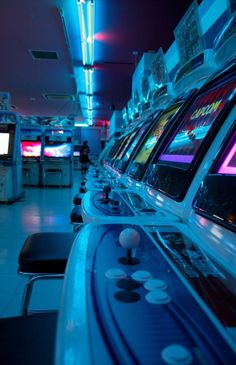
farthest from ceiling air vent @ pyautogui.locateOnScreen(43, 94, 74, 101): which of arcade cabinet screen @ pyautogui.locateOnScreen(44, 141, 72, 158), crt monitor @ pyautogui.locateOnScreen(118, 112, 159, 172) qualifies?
crt monitor @ pyautogui.locateOnScreen(118, 112, 159, 172)

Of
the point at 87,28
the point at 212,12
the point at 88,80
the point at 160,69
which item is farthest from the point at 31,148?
the point at 212,12

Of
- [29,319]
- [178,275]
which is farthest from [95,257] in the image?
[29,319]

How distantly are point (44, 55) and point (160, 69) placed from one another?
5793 millimetres

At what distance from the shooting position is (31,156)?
31.6 ft

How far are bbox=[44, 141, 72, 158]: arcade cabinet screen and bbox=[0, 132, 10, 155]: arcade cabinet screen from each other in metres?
3.11

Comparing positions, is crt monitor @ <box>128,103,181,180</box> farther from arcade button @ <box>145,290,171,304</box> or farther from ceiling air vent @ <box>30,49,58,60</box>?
ceiling air vent @ <box>30,49,58,60</box>

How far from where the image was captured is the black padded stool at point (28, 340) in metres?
0.84

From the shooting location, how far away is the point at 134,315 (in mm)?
442

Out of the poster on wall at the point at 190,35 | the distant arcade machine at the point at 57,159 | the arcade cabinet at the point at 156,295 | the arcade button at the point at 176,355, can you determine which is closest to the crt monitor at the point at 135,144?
the poster on wall at the point at 190,35

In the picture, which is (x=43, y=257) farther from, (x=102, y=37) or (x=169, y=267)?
(x=102, y=37)

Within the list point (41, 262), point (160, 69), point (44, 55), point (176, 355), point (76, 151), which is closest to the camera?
point (176, 355)

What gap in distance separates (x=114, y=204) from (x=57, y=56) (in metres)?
7.55

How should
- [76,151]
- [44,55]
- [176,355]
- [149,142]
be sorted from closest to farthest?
[176,355] → [149,142] → [44,55] → [76,151]

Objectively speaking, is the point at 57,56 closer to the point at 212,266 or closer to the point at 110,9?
the point at 110,9
